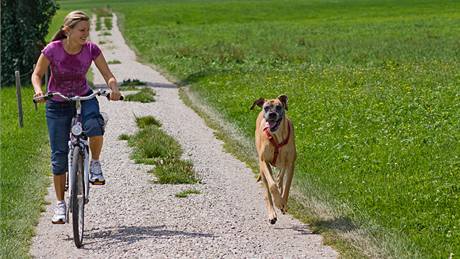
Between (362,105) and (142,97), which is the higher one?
(362,105)

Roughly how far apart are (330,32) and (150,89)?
94.7 feet

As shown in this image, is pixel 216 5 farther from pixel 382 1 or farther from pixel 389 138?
pixel 389 138

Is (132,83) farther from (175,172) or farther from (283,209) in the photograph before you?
(283,209)

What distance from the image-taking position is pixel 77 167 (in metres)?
9.05

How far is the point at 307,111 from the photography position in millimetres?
18422

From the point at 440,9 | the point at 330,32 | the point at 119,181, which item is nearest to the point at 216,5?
the point at 440,9

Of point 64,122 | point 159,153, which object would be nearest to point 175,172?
point 159,153

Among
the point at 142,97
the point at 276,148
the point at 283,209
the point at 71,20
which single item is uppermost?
the point at 71,20

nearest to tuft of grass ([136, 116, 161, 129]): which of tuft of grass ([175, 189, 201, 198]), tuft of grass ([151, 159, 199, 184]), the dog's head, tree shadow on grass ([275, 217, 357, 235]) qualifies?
tuft of grass ([151, 159, 199, 184])

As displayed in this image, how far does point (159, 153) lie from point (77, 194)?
18.5 feet

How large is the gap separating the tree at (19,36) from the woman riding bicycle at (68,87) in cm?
2060

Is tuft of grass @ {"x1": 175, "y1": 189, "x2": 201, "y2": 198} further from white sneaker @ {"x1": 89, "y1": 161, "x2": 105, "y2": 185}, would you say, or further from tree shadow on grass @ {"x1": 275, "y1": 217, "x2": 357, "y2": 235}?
tree shadow on grass @ {"x1": 275, "y1": 217, "x2": 357, "y2": 235}

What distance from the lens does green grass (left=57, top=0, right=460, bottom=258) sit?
32.4 feet

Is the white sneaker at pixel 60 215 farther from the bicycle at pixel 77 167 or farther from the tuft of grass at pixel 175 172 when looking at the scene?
the tuft of grass at pixel 175 172
